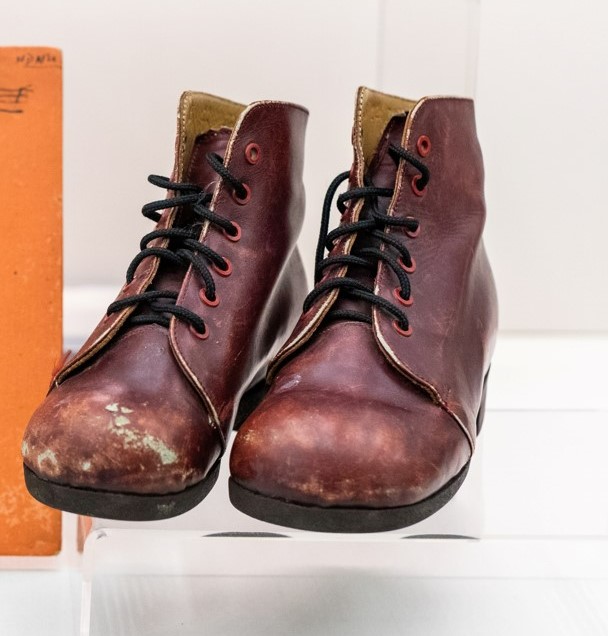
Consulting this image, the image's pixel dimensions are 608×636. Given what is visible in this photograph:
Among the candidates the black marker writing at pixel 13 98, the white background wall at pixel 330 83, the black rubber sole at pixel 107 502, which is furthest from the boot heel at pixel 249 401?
the white background wall at pixel 330 83

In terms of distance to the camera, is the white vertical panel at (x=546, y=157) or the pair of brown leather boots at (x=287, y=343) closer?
the pair of brown leather boots at (x=287, y=343)

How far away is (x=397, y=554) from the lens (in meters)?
1.10

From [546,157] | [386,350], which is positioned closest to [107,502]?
[386,350]

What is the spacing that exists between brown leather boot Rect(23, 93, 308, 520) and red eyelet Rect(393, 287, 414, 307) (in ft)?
0.53

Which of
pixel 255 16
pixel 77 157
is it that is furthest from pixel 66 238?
pixel 255 16

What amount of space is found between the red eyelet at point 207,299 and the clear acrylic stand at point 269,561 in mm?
212

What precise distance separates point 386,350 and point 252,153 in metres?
0.28

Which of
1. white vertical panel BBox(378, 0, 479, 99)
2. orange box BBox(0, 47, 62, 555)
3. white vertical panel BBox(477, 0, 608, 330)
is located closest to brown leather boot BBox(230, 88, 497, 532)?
orange box BBox(0, 47, 62, 555)

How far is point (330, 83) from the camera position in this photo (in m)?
1.79

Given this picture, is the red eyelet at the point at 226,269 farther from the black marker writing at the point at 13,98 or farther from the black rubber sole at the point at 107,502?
the black marker writing at the point at 13,98

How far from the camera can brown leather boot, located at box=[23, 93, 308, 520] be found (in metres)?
0.88

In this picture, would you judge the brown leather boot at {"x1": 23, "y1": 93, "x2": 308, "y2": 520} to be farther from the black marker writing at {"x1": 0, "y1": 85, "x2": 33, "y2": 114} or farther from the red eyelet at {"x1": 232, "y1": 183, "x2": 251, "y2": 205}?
the black marker writing at {"x1": 0, "y1": 85, "x2": 33, "y2": 114}

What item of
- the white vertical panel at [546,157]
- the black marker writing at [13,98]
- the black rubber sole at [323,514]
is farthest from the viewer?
the white vertical panel at [546,157]

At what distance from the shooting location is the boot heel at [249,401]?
116 centimetres
